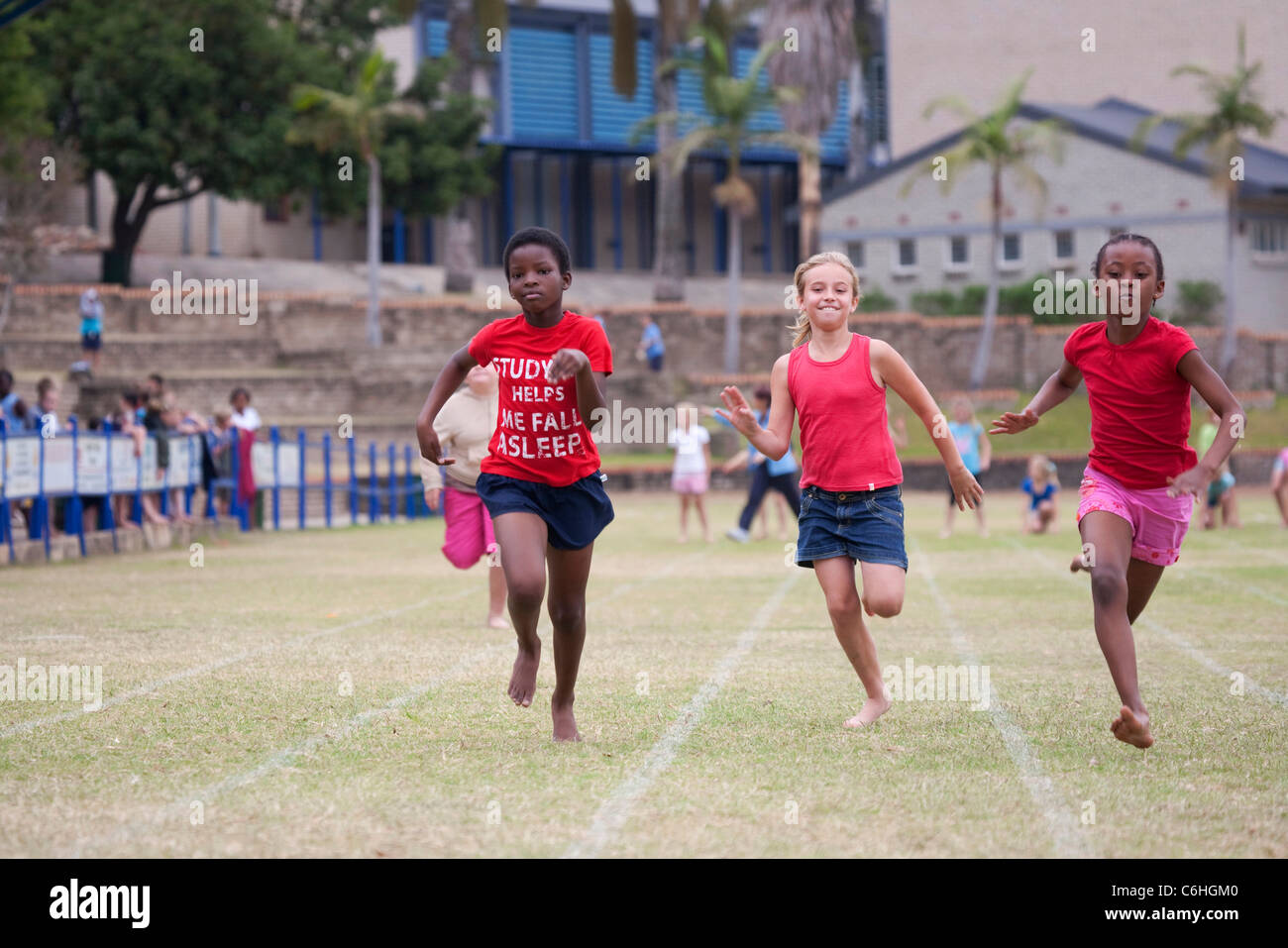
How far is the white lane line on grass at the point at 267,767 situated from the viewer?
505 cm

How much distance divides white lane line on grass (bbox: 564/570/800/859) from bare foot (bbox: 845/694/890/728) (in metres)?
0.69

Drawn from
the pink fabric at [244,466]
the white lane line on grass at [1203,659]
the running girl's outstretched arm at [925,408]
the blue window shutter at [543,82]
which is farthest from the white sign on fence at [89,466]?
the blue window shutter at [543,82]

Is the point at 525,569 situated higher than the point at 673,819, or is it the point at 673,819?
the point at 525,569

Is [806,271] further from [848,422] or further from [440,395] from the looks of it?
[440,395]

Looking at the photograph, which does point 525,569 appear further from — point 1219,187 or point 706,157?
point 706,157

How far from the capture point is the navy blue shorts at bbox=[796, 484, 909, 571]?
709 centimetres

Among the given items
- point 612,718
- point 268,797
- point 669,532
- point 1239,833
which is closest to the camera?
point 1239,833

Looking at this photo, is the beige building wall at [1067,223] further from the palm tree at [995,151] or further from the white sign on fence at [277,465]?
the white sign on fence at [277,465]

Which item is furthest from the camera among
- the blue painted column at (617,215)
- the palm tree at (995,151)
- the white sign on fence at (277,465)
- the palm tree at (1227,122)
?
the blue painted column at (617,215)

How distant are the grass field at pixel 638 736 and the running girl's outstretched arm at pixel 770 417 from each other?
1.20 m

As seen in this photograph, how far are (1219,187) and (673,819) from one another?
42643mm

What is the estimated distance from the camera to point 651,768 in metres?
6.18
